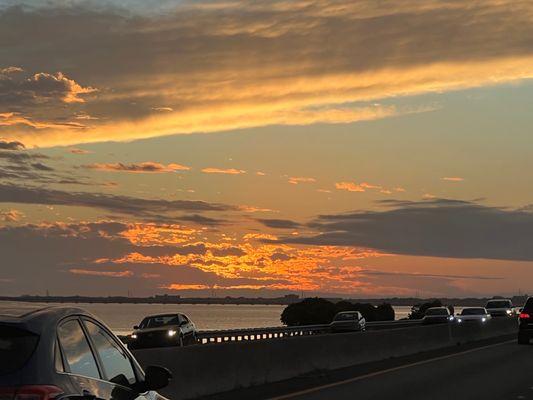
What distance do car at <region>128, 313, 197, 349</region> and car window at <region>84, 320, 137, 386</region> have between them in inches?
1133

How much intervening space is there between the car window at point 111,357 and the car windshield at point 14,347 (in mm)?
743

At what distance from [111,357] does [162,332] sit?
3004 centimetres

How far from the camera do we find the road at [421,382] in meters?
15.7

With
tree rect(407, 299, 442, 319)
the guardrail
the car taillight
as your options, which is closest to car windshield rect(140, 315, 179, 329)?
the guardrail

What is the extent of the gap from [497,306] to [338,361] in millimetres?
46916

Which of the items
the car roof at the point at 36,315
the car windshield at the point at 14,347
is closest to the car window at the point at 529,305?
→ the car roof at the point at 36,315

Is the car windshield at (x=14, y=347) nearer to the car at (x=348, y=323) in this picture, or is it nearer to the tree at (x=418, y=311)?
the car at (x=348, y=323)

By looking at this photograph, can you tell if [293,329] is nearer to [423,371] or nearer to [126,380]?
[423,371]

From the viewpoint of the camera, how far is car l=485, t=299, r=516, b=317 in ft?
212

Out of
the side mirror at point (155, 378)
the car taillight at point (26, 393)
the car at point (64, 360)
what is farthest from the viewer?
the side mirror at point (155, 378)

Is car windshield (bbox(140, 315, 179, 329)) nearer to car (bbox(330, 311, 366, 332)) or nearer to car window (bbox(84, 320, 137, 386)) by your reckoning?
car (bbox(330, 311, 366, 332))

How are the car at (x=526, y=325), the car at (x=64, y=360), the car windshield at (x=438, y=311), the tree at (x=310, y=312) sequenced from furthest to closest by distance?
the tree at (x=310, y=312) < the car windshield at (x=438, y=311) < the car at (x=526, y=325) < the car at (x=64, y=360)

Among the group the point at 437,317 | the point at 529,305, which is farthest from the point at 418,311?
the point at 529,305

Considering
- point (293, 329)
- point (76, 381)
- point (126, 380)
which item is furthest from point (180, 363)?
point (293, 329)
